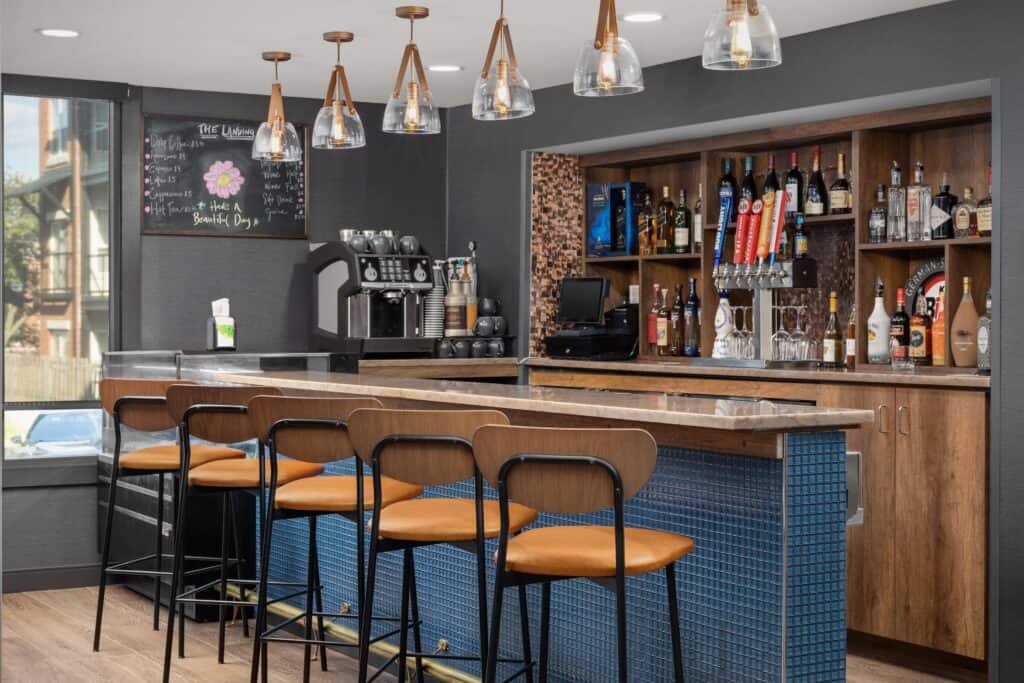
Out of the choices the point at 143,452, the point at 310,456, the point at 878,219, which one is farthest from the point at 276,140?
the point at 878,219

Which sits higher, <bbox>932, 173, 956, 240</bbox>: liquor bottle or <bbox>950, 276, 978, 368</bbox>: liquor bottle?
<bbox>932, 173, 956, 240</bbox>: liquor bottle

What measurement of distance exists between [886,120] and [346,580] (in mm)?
2885

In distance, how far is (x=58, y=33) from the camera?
5.29 metres

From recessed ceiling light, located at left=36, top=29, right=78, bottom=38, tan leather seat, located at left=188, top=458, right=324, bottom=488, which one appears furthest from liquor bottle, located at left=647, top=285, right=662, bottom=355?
recessed ceiling light, located at left=36, top=29, right=78, bottom=38

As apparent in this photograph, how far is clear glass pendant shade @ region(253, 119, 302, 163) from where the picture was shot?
5.11 m

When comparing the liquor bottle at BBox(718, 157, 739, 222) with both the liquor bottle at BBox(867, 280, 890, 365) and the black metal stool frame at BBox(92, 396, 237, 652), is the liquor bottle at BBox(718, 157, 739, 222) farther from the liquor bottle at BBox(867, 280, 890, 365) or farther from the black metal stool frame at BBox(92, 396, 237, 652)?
the black metal stool frame at BBox(92, 396, 237, 652)

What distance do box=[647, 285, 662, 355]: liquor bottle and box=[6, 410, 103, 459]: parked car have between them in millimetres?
2854

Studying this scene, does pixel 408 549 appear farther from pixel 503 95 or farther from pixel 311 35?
pixel 311 35

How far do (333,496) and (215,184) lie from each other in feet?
11.6

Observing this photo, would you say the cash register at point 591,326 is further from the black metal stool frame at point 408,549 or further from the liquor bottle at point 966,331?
the black metal stool frame at point 408,549

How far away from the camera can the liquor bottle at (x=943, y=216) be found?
505 centimetres

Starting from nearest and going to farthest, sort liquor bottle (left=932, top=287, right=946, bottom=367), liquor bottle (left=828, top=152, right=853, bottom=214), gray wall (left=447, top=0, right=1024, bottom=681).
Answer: gray wall (left=447, top=0, right=1024, bottom=681) < liquor bottle (left=932, top=287, right=946, bottom=367) < liquor bottle (left=828, top=152, right=853, bottom=214)

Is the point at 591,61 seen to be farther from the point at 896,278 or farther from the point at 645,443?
the point at 896,278

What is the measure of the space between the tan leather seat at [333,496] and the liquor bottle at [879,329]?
8.18 feet
